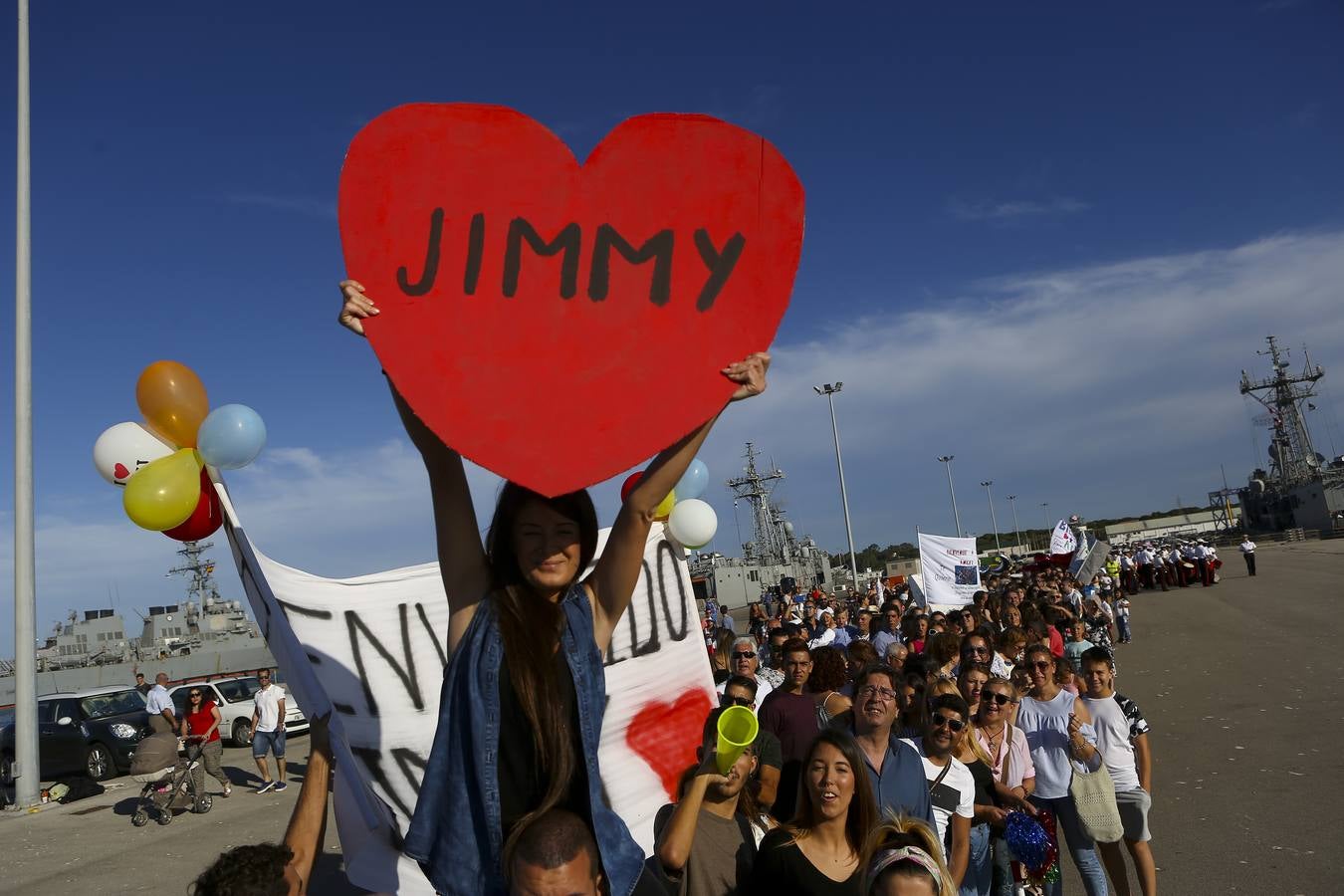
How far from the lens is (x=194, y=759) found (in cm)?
1127

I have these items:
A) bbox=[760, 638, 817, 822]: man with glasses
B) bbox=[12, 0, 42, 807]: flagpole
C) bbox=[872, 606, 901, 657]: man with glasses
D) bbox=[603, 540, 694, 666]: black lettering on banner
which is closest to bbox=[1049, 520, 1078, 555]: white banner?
bbox=[872, 606, 901, 657]: man with glasses

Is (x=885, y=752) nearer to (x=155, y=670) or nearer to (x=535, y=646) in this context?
(x=535, y=646)

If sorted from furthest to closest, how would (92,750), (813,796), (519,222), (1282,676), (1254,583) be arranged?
(1254,583)
(92,750)
(1282,676)
(813,796)
(519,222)

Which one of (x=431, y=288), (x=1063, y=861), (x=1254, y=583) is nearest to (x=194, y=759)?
(x=1063, y=861)

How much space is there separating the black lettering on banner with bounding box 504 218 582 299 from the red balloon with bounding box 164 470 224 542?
3.73 metres

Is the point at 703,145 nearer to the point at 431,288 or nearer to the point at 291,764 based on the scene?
the point at 431,288

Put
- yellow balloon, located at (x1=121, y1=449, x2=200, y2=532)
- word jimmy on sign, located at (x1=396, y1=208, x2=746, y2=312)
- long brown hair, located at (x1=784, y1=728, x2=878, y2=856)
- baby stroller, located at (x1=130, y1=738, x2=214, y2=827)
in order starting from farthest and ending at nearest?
baby stroller, located at (x1=130, y1=738, x2=214, y2=827) → yellow balloon, located at (x1=121, y1=449, x2=200, y2=532) → long brown hair, located at (x1=784, y1=728, x2=878, y2=856) → word jimmy on sign, located at (x1=396, y1=208, x2=746, y2=312)

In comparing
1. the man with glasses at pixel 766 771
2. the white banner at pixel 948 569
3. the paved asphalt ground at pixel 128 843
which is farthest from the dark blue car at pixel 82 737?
the man with glasses at pixel 766 771

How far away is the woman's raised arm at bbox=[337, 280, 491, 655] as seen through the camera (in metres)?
1.90

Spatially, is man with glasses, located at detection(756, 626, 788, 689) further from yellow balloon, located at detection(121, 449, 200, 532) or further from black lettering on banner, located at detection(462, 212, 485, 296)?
black lettering on banner, located at detection(462, 212, 485, 296)

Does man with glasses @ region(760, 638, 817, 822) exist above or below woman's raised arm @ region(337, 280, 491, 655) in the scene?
below

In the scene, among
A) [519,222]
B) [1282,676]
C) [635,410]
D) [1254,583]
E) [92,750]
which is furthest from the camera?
[1254,583]

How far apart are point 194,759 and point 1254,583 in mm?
28319

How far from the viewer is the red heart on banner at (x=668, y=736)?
199 inches
